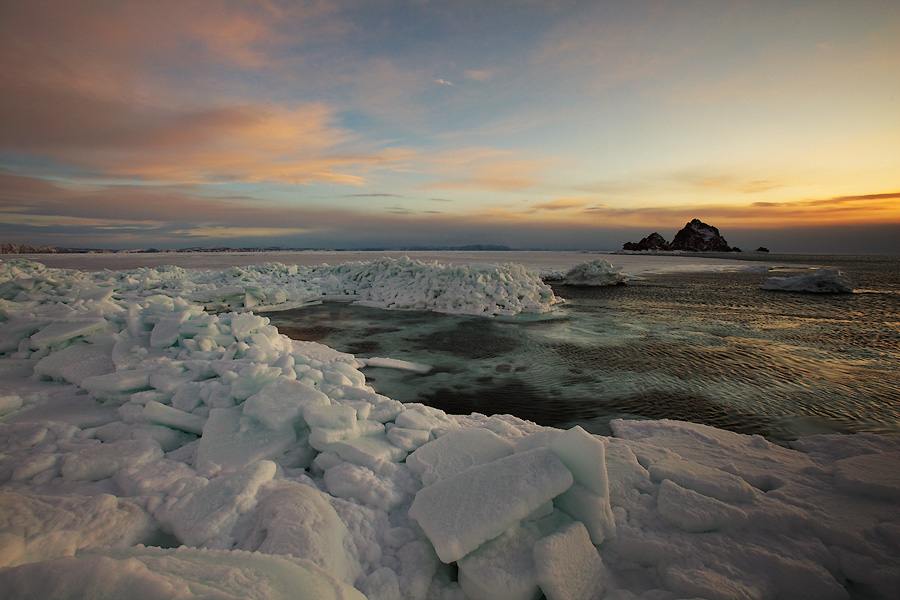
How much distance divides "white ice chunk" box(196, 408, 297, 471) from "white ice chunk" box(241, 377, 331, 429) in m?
0.06

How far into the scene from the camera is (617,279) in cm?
1878

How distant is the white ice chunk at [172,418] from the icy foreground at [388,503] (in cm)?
1

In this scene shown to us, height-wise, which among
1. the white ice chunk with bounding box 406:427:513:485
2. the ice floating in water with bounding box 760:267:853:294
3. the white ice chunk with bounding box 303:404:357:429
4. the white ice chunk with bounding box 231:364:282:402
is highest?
the ice floating in water with bounding box 760:267:853:294

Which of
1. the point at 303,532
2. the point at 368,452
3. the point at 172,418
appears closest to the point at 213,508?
the point at 303,532

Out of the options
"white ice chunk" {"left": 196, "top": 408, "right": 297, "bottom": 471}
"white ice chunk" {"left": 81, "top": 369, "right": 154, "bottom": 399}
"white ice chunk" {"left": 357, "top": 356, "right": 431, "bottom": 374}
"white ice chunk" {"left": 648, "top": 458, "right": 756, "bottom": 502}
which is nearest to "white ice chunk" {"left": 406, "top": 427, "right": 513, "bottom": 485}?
"white ice chunk" {"left": 196, "top": 408, "right": 297, "bottom": 471}

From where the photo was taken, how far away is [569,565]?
1772mm

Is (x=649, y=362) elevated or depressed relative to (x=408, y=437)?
depressed

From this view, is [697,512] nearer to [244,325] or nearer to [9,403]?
[9,403]

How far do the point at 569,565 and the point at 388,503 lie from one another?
0.97 m

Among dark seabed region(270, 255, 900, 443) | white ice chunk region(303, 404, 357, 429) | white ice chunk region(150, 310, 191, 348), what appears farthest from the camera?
dark seabed region(270, 255, 900, 443)

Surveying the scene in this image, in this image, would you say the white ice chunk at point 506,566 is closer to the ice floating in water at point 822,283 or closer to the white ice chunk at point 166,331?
the white ice chunk at point 166,331

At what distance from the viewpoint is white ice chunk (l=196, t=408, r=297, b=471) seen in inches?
95.8

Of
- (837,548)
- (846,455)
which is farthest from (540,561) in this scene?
(846,455)

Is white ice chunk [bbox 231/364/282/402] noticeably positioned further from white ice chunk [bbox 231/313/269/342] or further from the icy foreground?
white ice chunk [bbox 231/313/269/342]
